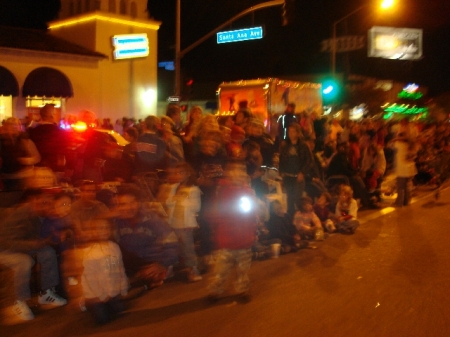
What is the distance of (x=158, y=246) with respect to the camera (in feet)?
23.0

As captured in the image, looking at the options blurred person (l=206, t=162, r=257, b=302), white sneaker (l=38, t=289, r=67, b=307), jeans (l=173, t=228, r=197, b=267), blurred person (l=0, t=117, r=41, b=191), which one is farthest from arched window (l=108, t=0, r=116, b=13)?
white sneaker (l=38, t=289, r=67, b=307)

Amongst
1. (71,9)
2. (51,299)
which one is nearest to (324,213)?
(51,299)

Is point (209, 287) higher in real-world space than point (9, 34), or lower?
lower

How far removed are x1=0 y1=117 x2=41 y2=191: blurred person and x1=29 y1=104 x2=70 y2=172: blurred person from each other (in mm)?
539

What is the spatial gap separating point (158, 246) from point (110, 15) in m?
21.9

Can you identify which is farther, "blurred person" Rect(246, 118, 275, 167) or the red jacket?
"blurred person" Rect(246, 118, 275, 167)

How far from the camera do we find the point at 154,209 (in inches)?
278

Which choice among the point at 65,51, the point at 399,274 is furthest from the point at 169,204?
the point at 65,51

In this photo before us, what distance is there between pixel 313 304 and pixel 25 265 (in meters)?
2.93

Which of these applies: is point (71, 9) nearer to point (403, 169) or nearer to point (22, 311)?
point (403, 169)

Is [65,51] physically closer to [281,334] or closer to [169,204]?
[169,204]

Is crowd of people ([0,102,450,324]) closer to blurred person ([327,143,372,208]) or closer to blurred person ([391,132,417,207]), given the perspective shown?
blurred person ([327,143,372,208])

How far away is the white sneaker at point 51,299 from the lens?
6.37 m

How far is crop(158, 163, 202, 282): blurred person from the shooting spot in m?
7.41
